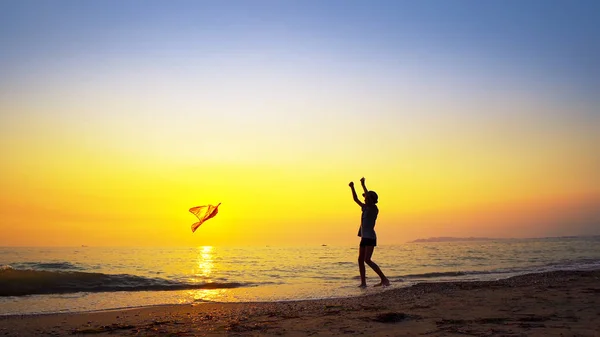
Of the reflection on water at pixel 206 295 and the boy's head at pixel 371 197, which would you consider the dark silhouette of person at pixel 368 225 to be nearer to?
the boy's head at pixel 371 197

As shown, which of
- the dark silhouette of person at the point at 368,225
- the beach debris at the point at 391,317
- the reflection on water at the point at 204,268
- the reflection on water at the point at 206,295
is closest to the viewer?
the beach debris at the point at 391,317

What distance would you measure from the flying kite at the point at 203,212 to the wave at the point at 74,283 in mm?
2279

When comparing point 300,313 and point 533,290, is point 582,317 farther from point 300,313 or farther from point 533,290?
point 300,313

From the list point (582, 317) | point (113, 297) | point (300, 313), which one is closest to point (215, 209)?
point (113, 297)

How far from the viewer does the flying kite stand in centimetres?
1422

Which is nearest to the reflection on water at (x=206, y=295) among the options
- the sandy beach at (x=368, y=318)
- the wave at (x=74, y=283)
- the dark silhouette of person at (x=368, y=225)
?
the wave at (x=74, y=283)

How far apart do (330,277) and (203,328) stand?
37.5 feet

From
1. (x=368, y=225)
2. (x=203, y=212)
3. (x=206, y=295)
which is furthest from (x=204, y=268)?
(x=368, y=225)

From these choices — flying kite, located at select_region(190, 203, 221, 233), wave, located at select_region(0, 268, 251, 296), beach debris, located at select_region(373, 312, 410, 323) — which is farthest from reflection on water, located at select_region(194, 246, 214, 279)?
beach debris, located at select_region(373, 312, 410, 323)

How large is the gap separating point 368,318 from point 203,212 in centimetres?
864

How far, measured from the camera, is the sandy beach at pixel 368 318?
5996 mm

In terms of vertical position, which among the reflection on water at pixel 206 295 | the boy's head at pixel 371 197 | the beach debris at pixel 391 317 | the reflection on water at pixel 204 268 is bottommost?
the reflection on water at pixel 206 295

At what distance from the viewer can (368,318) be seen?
6.89m

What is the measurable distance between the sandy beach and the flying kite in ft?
15.8
